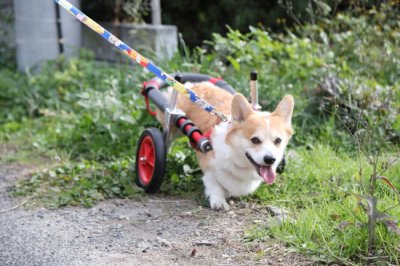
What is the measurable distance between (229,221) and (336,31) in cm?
369

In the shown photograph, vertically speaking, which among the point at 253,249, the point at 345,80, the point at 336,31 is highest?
the point at 336,31

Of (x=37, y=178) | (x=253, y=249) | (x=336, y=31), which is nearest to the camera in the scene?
(x=253, y=249)

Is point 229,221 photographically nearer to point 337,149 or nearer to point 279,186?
point 279,186

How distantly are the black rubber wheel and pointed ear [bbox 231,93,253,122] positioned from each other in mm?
574

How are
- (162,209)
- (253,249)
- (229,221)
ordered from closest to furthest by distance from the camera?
(253,249), (229,221), (162,209)

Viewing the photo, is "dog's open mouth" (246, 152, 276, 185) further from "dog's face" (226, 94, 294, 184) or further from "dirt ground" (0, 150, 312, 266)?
"dirt ground" (0, 150, 312, 266)

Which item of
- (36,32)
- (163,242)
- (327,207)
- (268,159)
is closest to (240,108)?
(268,159)

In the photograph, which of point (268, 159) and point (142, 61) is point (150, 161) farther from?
point (268, 159)

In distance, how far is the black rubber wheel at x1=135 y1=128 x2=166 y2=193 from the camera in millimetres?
3824

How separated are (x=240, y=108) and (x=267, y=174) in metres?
0.44

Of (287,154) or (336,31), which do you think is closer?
(287,154)

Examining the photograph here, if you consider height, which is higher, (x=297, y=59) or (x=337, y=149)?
(x=297, y=59)

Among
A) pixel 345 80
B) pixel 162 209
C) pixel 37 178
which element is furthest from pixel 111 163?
pixel 345 80

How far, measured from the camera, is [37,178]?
439cm
